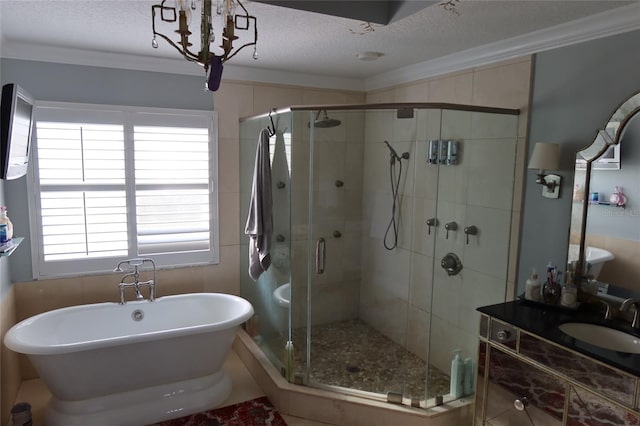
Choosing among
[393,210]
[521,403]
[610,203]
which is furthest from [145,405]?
[610,203]

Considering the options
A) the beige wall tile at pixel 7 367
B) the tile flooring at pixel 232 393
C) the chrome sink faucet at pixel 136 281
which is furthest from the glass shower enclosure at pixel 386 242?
the beige wall tile at pixel 7 367

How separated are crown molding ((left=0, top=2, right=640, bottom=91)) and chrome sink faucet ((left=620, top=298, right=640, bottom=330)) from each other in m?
1.37

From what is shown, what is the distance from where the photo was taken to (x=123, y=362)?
272 centimetres

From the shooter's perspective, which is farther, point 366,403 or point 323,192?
point 323,192

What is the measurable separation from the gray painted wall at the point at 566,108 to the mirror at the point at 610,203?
0.07 metres

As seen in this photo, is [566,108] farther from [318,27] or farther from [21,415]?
[21,415]

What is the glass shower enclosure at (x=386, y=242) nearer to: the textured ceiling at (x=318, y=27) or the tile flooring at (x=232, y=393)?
the tile flooring at (x=232, y=393)

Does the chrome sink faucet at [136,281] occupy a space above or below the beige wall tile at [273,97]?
below

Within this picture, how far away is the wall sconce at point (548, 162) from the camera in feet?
8.11

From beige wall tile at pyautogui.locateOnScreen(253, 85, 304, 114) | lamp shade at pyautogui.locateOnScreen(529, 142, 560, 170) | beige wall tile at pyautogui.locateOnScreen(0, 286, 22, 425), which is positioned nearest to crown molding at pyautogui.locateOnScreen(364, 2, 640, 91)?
lamp shade at pyautogui.locateOnScreen(529, 142, 560, 170)

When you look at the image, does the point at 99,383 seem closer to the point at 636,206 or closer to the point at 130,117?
the point at 130,117

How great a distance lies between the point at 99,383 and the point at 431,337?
2217mm

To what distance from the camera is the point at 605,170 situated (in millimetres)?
2309

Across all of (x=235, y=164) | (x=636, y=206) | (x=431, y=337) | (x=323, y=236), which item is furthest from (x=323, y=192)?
(x=636, y=206)
